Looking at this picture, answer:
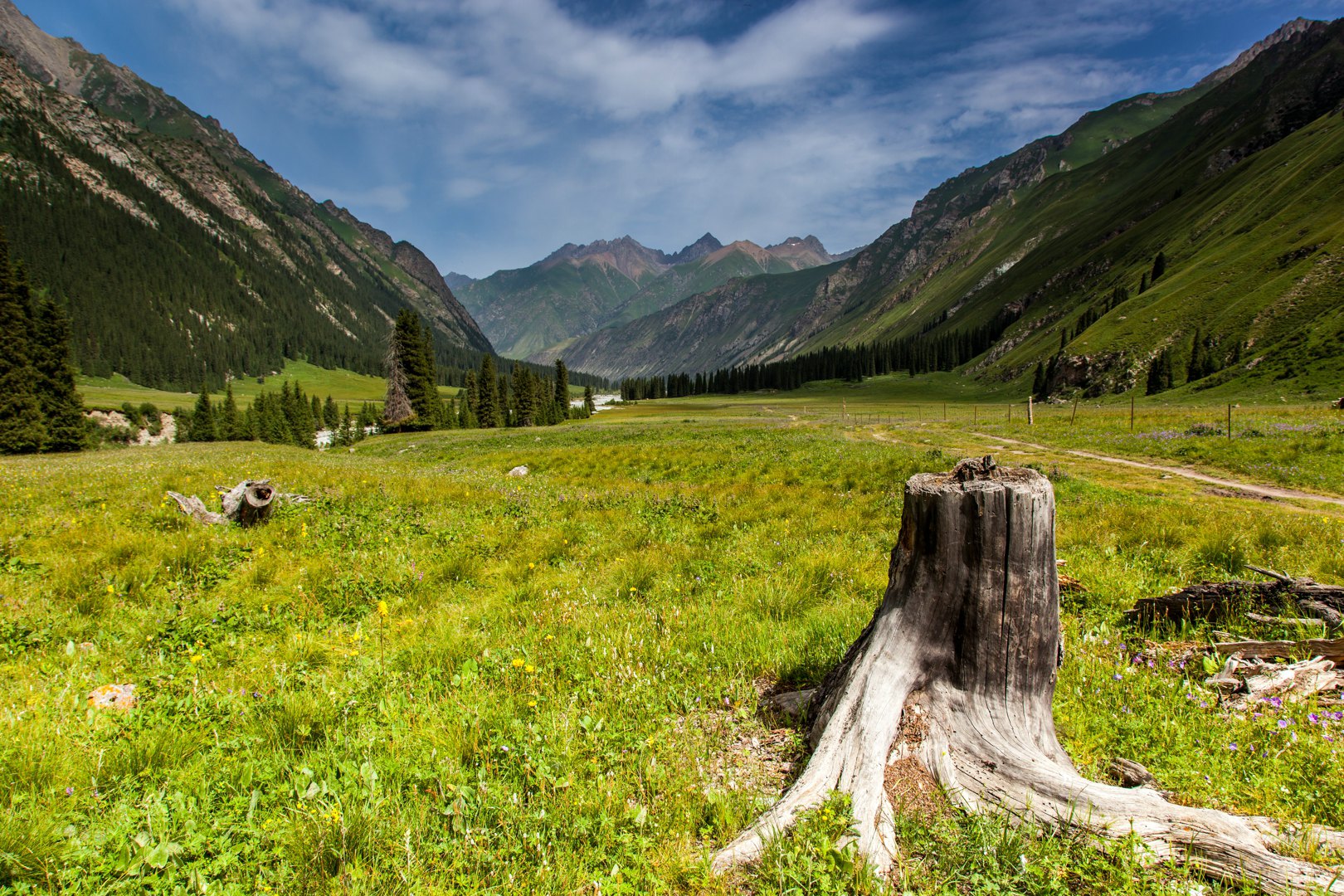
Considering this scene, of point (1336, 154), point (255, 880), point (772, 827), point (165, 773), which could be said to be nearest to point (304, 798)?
point (255, 880)

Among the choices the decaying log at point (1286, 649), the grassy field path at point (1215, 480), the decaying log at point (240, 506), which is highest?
the decaying log at point (240, 506)

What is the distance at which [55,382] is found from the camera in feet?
147

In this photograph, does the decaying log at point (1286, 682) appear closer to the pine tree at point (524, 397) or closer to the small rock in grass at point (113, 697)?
the small rock in grass at point (113, 697)

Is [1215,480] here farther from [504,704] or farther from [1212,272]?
[1212,272]

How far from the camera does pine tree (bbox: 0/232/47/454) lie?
40156mm

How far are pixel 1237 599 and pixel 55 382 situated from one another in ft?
235

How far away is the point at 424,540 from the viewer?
29.3 ft

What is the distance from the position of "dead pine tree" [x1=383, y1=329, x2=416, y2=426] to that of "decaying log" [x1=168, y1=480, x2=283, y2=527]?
68.3m

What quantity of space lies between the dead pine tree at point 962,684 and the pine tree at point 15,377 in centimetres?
6449

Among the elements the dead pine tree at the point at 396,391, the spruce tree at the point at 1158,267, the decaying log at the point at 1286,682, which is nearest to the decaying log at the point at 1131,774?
the decaying log at the point at 1286,682

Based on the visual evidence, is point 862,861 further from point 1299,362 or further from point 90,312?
point 90,312

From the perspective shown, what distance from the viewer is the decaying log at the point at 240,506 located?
8891 millimetres

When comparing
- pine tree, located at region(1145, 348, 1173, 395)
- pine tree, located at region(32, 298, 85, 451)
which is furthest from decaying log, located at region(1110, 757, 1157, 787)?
pine tree, located at region(1145, 348, 1173, 395)

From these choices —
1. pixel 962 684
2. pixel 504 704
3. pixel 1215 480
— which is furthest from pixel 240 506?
pixel 1215 480
